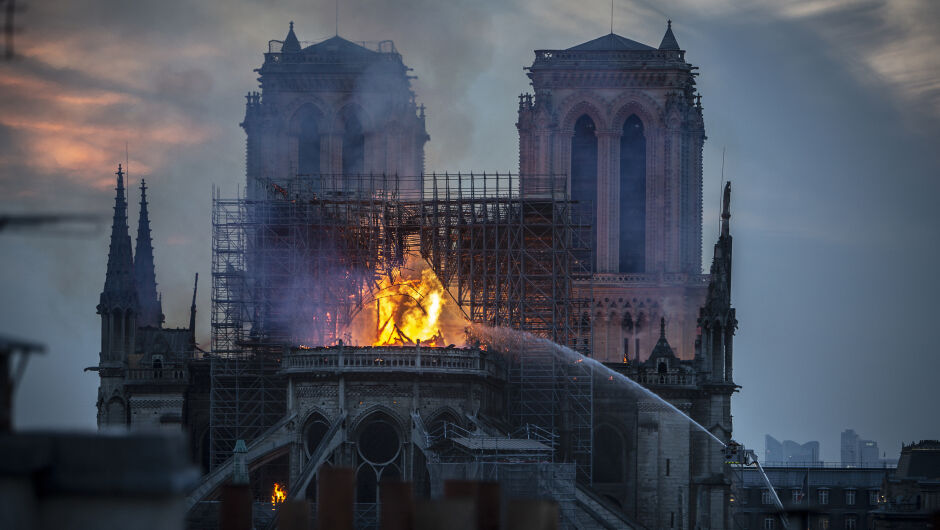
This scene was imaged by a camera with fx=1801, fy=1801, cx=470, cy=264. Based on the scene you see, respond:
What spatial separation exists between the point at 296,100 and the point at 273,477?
88.1 feet

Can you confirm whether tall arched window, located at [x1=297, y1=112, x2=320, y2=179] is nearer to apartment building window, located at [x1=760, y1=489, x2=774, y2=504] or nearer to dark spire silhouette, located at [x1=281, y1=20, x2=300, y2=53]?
dark spire silhouette, located at [x1=281, y1=20, x2=300, y2=53]

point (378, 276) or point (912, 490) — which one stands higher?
point (378, 276)

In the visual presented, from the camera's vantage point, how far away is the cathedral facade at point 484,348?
7075cm

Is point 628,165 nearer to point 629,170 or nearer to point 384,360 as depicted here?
point 629,170

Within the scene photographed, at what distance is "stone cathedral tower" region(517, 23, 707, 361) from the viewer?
310 ft

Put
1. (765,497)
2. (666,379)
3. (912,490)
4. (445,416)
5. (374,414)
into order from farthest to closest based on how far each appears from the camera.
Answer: (765,497)
(912,490)
(666,379)
(445,416)
(374,414)

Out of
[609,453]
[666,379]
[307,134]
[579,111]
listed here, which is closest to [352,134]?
[307,134]

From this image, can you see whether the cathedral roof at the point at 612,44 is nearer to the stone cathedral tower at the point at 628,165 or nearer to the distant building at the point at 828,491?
the stone cathedral tower at the point at 628,165

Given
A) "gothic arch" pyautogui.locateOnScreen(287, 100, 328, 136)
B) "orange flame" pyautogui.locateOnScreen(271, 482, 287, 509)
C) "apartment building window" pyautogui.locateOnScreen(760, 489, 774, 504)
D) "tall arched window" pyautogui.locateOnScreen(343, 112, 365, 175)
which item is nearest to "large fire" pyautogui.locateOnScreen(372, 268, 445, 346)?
"orange flame" pyautogui.locateOnScreen(271, 482, 287, 509)

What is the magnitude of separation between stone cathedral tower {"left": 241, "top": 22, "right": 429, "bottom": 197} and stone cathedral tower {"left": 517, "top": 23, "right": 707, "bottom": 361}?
6.78 m

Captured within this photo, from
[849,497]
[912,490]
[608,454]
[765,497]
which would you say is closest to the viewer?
[608,454]

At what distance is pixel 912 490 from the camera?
105062mm

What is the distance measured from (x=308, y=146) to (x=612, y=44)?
17.2m

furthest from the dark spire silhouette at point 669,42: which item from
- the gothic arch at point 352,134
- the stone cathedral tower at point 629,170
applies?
the gothic arch at point 352,134
